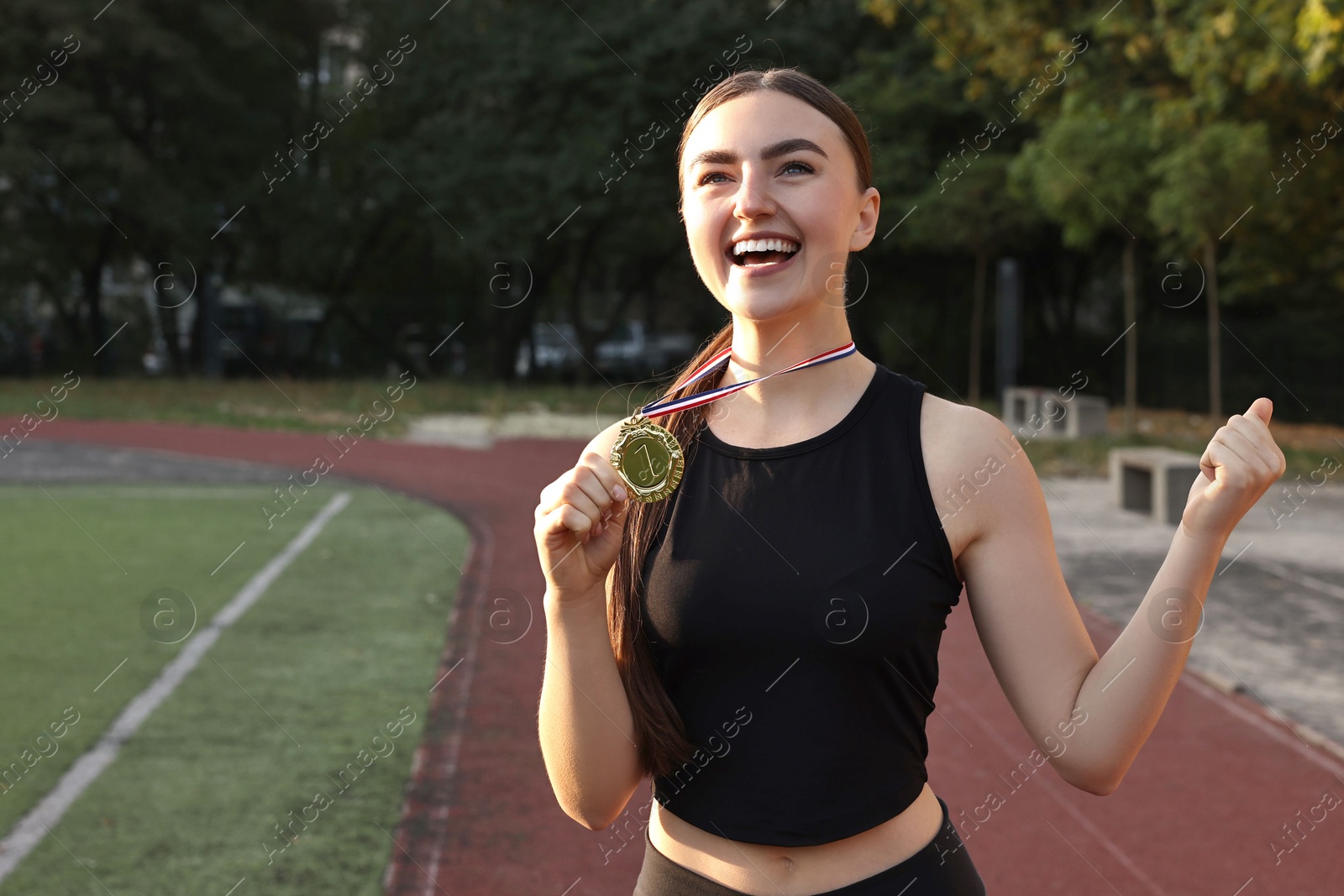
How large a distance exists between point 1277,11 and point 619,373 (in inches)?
860

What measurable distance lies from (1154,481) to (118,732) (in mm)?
9265

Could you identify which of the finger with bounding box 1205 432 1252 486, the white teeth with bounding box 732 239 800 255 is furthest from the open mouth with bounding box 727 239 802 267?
the finger with bounding box 1205 432 1252 486

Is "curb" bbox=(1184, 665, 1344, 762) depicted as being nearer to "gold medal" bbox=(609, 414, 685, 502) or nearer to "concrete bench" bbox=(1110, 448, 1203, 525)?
"concrete bench" bbox=(1110, 448, 1203, 525)

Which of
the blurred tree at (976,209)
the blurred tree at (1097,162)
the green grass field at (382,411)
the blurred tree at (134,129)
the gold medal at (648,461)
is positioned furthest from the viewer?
the blurred tree at (134,129)

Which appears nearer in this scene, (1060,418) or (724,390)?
(724,390)

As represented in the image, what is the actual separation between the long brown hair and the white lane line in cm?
390

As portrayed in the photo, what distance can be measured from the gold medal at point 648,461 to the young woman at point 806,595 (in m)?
0.03

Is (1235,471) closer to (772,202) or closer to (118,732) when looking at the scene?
(772,202)

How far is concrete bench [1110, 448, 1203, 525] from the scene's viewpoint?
12.0 metres

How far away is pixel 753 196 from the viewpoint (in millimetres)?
1797

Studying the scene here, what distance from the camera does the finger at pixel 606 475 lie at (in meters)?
1.67

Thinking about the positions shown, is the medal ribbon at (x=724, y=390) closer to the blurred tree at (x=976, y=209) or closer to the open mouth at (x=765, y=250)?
the open mouth at (x=765, y=250)

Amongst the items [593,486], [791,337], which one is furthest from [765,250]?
[593,486]

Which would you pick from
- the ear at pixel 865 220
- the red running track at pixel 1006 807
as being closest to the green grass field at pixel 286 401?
the red running track at pixel 1006 807
